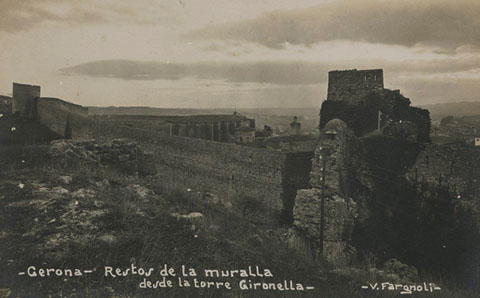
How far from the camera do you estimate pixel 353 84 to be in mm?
17484

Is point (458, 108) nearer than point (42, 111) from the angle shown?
Yes

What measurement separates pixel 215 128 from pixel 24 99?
25.8 meters

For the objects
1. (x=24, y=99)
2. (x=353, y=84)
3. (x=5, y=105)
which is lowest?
(x=5, y=105)

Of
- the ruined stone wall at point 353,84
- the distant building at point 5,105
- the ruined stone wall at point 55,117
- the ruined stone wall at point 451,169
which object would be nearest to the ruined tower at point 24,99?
the ruined stone wall at point 55,117

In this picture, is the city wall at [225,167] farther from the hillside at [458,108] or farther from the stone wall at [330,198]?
the hillside at [458,108]

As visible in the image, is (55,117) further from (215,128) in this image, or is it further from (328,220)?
(215,128)

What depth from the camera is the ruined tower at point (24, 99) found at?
18250 mm

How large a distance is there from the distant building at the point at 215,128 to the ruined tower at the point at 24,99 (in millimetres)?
18707

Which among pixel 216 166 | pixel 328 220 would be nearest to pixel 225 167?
pixel 216 166

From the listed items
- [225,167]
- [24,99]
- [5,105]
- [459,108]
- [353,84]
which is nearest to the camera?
[459,108]

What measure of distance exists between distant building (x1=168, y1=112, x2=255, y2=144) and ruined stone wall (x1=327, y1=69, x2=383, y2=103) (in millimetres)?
19926

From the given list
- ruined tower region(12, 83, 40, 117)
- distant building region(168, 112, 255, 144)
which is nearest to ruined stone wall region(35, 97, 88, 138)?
ruined tower region(12, 83, 40, 117)

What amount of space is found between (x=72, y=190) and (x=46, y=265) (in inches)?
99.3

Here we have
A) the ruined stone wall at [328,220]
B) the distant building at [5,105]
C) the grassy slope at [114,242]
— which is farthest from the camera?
the distant building at [5,105]
